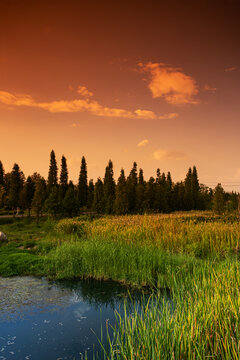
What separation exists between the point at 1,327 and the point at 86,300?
7.33 feet

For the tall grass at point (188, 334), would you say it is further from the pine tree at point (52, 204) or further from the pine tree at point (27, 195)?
the pine tree at point (27, 195)

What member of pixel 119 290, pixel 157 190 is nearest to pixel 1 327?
pixel 119 290

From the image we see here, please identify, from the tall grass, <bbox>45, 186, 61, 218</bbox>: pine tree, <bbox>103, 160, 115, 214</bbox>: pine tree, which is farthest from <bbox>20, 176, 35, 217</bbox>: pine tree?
the tall grass

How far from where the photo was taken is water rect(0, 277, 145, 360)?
4934 millimetres

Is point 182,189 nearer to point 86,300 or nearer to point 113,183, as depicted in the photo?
point 113,183

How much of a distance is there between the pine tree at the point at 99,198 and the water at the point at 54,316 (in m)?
31.6

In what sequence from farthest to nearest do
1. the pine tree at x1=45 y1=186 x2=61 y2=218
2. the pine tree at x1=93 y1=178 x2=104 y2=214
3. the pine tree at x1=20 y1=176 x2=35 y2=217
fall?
the pine tree at x1=93 y1=178 x2=104 y2=214 < the pine tree at x1=20 y1=176 x2=35 y2=217 < the pine tree at x1=45 y1=186 x2=61 y2=218

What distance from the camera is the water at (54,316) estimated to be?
4.93 meters

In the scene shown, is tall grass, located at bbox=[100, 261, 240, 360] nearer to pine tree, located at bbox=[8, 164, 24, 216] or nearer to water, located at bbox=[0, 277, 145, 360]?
water, located at bbox=[0, 277, 145, 360]

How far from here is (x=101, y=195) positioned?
43062 mm

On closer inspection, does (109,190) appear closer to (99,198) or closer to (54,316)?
(99,198)

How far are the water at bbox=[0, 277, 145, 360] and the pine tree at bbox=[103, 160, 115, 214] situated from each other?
96.3 ft

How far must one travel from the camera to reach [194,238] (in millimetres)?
11812

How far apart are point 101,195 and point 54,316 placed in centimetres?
3694
